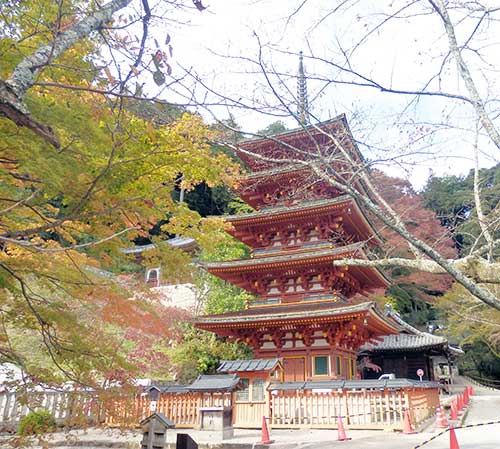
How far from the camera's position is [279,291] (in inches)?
598

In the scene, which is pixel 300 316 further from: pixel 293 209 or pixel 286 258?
pixel 293 209

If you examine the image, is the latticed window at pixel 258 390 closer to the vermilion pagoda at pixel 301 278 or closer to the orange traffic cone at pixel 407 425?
the vermilion pagoda at pixel 301 278

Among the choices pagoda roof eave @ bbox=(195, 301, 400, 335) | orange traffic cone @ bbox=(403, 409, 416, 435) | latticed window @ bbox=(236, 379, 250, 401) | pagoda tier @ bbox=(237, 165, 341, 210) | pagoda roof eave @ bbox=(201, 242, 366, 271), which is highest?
pagoda tier @ bbox=(237, 165, 341, 210)

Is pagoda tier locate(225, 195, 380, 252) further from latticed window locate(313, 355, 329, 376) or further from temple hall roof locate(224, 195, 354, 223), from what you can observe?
latticed window locate(313, 355, 329, 376)

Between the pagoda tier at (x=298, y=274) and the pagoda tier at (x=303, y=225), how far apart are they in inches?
22.6

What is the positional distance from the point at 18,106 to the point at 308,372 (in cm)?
1274

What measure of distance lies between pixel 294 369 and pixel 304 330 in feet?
4.44

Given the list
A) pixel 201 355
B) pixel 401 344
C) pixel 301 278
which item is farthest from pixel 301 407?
pixel 401 344

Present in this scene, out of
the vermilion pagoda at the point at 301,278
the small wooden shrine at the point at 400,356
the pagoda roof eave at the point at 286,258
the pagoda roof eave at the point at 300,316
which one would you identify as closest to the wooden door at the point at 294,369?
the vermilion pagoda at the point at 301,278

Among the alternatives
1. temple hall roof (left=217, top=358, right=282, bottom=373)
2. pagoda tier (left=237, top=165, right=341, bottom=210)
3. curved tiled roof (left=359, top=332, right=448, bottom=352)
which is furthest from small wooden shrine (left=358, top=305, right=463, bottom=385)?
temple hall roof (left=217, top=358, right=282, bottom=373)

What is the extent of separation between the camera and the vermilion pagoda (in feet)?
44.0

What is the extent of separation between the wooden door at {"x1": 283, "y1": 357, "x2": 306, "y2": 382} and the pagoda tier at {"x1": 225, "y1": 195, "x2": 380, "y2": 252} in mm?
3731

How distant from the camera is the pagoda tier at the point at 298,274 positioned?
13.8 meters

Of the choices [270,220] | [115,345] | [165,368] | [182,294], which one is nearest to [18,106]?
[115,345]
